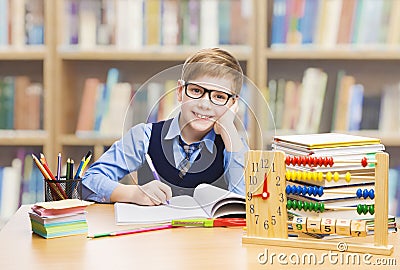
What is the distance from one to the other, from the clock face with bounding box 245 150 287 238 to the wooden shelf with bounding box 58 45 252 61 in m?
1.64

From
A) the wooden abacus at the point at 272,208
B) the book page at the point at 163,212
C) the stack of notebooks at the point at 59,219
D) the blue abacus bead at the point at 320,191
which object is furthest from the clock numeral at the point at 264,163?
the stack of notebooks at the point at 59,219

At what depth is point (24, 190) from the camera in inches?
121

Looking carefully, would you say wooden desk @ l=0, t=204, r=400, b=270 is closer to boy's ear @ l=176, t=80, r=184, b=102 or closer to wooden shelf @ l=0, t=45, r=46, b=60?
boy's ear @ l=176, t=80, r=184, b=102

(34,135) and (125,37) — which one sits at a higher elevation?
(125,37)

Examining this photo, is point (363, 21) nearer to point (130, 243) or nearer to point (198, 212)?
point (198, 212)

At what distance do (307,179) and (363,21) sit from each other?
5.76 feet

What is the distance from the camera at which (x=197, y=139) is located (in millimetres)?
1505

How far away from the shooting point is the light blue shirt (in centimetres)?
151

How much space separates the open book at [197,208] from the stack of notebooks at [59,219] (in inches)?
4.3

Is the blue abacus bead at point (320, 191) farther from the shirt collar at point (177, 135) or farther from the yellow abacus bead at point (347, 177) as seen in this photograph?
the shirt collar at point (177, 135)

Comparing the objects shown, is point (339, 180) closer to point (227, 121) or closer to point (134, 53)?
point (227, 121)

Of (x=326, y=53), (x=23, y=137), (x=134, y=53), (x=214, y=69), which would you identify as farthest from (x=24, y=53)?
(x=214, y=69)

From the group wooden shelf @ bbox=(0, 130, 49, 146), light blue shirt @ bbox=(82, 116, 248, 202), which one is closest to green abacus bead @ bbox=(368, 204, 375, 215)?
light blue shirt @ bbox=(82, 116, 248, 202)

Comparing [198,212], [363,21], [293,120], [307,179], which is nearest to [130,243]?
[198,212]
